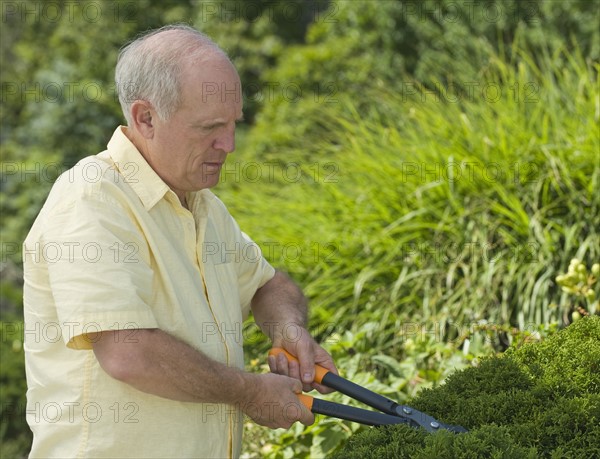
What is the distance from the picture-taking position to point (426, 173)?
17.3 ft

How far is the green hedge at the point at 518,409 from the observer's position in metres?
2.33

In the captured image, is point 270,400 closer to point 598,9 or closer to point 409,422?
point 409,422

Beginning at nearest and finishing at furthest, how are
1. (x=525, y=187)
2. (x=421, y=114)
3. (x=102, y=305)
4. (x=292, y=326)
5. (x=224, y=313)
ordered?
(x=102, y=305)
(x=224, y=313)
(x=292, y=326)
(x=525, y=187)
(x=421, y=114)

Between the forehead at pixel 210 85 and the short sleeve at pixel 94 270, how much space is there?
373 millimetres

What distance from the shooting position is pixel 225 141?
8.57 ft

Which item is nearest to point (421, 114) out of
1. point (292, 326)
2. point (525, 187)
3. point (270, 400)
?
point (525, 187)

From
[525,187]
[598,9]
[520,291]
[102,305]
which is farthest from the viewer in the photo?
[598,9]

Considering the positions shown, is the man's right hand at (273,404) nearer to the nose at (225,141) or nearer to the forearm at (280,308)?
the forearm at (280,308)

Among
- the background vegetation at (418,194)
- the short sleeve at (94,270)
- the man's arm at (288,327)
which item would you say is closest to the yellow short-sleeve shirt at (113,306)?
the short sleeve at (94,270)

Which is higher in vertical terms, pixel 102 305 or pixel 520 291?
pixel 102 305

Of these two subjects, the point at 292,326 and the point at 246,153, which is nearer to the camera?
the point at 292,326

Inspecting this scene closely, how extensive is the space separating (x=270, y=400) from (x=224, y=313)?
0.36 meters

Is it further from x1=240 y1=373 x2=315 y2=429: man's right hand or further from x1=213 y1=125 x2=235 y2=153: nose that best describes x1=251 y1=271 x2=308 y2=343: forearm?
x1=213 y1=125 x2=235 y2=153: nose

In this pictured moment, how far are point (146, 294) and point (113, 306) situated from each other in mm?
159
